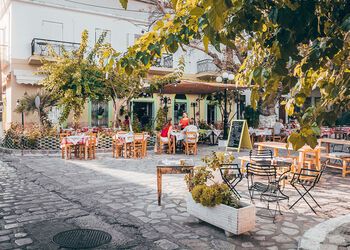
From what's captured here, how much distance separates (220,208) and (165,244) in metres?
0.87

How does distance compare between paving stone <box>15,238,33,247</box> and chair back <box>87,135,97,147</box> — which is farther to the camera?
chair back <box>87,135,97,147</box>

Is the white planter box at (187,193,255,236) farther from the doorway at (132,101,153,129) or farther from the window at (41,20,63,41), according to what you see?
the doorway at (132,101,153,129)

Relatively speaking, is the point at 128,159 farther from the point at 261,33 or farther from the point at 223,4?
the point at 223,4

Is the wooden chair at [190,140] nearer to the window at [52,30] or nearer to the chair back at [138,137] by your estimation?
the chair back at [138,137]

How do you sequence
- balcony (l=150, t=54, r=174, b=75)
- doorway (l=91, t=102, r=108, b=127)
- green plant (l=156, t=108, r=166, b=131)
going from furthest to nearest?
balcony (l=150, t=54, r=174, b=75) < doorway (l=91, t=102, r=108, b=127) < green plant (l=156, t=108, r=166, b=131)

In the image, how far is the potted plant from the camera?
181 inches

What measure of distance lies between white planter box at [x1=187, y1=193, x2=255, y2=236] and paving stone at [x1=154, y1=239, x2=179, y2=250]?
2.34ft

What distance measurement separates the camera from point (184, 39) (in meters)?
3.69

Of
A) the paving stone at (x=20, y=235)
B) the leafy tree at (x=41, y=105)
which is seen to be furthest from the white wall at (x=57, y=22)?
the paving stone at (x=20, y=235)

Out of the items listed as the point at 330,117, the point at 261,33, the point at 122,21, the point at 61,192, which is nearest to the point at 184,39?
the point at 261,33

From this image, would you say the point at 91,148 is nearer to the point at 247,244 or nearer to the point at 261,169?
the point at 261,169

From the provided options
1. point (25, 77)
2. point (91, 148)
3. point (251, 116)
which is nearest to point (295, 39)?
point (91, 148)

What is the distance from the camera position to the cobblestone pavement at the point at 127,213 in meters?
4.56

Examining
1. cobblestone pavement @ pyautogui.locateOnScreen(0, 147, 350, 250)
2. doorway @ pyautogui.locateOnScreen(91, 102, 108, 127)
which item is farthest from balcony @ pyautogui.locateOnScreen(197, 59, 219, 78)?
cobblestone pavement @ pyautogui.locateOnScreen(0, 147, 350, 250)
